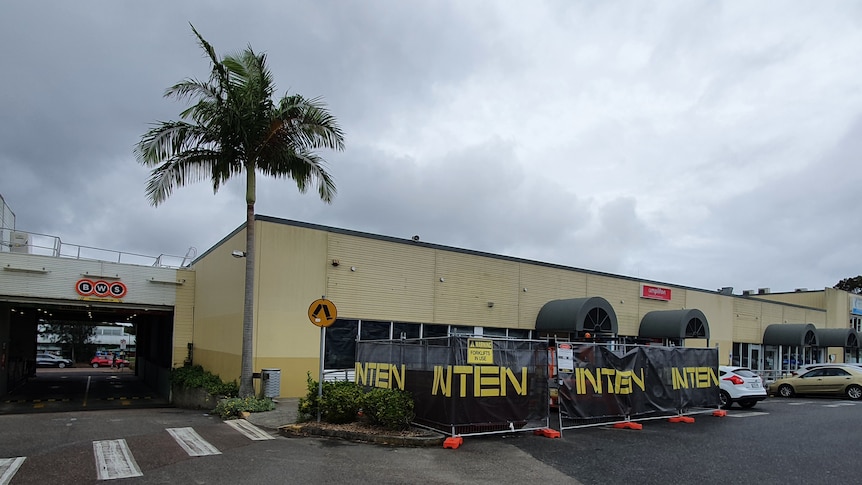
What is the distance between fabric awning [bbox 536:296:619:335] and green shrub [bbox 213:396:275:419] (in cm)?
1222

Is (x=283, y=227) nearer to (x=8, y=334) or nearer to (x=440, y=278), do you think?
(x=440, y=278)

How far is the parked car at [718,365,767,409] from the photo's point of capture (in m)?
18.1

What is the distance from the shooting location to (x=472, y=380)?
1104 cm

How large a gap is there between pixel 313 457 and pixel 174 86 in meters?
11.1

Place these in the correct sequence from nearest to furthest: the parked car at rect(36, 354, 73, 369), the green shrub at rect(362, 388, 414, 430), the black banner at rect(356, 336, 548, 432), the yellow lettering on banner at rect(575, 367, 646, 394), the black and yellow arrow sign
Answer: the black banner at rect(356, 336, 548, 432), the green shrub at rect(362, 388, 414, 430), the black and yellow arrow sign, the yellow lettering on banner at rect(575, 367, 646, 394), the parked car at rect(36, 354, 73, 369)

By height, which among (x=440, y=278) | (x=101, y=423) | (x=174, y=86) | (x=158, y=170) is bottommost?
(x=101, y=423)

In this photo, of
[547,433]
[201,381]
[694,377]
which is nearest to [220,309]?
[201,381]

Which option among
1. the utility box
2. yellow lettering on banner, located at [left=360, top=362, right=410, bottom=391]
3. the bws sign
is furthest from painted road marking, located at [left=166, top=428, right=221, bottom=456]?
the bws sign

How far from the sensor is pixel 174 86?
52.8 feet

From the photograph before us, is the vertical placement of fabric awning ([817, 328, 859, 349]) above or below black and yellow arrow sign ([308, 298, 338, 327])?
below

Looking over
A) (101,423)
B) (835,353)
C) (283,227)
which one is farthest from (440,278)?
(835,353)

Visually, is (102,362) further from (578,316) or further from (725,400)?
(725,400)

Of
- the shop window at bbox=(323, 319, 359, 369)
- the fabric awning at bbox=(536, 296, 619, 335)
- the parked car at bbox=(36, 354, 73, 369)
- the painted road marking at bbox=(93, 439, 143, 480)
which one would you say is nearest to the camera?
the painted road marking at bbox=(93, 439, 143, 480)

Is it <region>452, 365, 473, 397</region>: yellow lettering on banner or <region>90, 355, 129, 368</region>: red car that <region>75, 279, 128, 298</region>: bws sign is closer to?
<region>452, 365, 473, 397</region>: yellow lettering on banner
